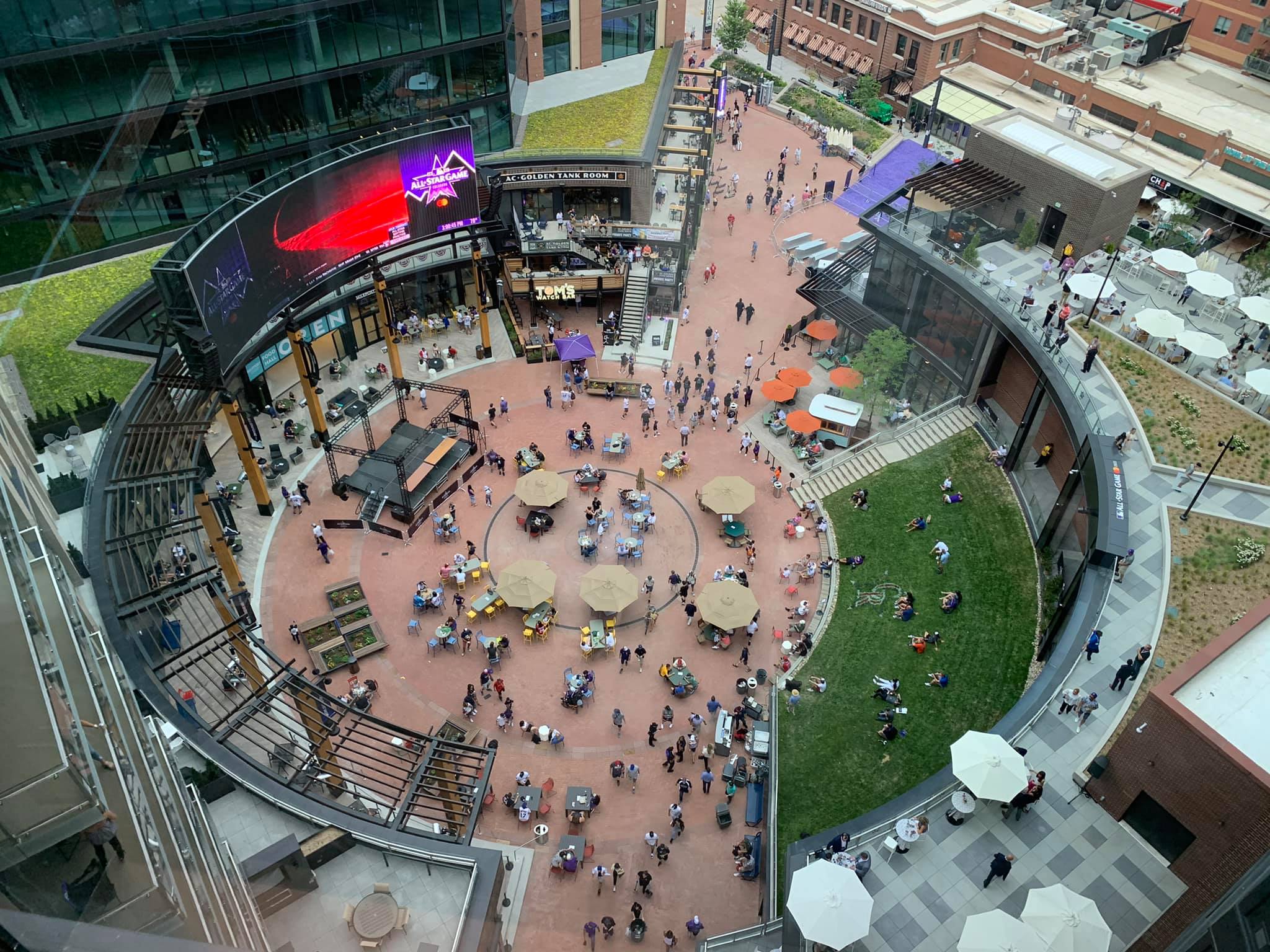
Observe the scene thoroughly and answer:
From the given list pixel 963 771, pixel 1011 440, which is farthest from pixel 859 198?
pixel 963 771

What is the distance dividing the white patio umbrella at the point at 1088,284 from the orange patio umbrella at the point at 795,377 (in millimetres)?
14079

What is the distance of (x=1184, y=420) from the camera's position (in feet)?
132

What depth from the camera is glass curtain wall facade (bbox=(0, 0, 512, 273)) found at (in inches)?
1537

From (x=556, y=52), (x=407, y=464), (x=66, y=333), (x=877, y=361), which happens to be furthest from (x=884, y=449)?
(x=66, y=333)

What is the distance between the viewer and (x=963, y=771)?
91.2 feet

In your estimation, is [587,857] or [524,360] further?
[524,360]

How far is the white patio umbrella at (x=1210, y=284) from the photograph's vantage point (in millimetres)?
43656

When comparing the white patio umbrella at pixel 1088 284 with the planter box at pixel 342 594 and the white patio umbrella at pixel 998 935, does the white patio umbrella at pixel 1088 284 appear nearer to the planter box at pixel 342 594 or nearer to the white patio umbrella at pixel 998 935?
the white patio umbrella at pixel 998 935

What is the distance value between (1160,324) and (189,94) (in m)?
47.3

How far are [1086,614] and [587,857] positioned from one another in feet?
66.4

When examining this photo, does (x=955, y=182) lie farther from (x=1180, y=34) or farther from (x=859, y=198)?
(x=1180, y=34)

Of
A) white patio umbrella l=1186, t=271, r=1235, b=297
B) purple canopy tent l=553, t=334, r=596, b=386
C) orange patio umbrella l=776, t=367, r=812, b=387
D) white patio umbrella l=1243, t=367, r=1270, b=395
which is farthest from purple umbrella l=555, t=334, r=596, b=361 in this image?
white patio umbrella l=1243, t=367, r=1270, b=395

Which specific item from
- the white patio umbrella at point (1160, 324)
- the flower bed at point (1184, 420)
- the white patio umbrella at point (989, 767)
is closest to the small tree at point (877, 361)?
the flower bed at point (1184, 420)

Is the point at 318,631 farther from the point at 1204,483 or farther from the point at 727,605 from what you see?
the point at 1204,483
